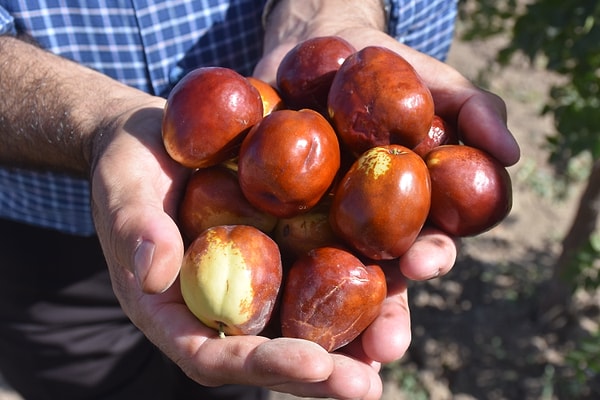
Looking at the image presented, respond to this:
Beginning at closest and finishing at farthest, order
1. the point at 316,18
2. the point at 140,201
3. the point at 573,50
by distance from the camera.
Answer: the point at 140,201, the point at 316,18, the point at 573,50

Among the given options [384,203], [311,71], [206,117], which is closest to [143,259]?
[206,117]

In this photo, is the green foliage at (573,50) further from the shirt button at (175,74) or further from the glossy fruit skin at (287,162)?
the shirt button at (175,74)

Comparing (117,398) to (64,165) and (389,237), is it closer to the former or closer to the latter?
(64,165)

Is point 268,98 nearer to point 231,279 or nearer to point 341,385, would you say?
point 231,279

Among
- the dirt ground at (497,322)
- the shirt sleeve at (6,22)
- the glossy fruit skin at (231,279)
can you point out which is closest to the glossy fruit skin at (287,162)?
the glossy fruit skin at (231,279)

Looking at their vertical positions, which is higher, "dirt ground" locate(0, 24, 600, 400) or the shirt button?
the shirt button

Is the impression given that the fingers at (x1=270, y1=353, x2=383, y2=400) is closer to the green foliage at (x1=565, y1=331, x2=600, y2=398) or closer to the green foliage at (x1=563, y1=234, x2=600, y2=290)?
the green foliage at (x1=565, y1=331, x2=600, y2=398)

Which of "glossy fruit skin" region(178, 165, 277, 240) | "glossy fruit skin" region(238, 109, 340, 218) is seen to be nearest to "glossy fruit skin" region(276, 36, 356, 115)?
"glossy fruit skin" region(238, 109, 340, 218)
